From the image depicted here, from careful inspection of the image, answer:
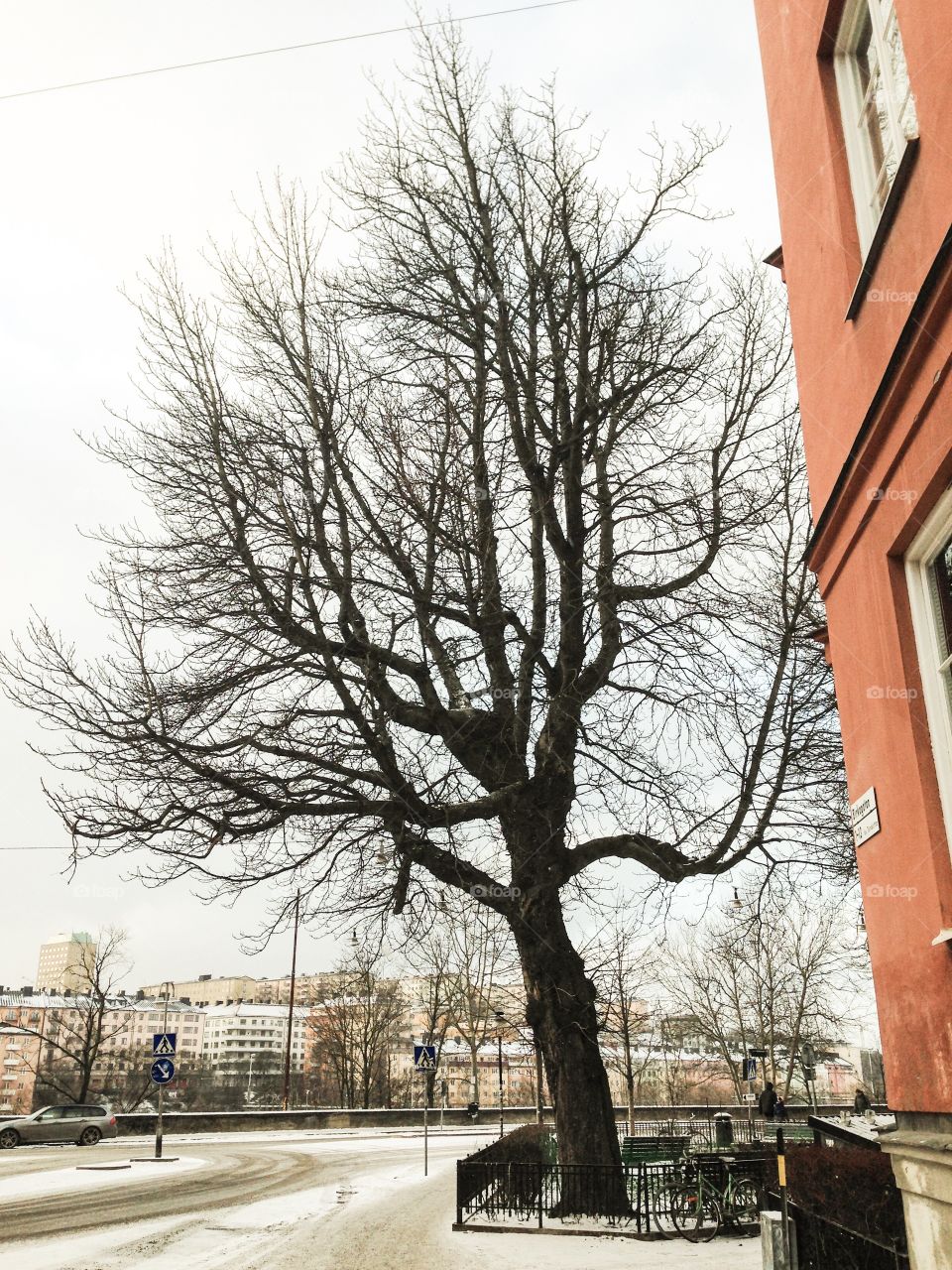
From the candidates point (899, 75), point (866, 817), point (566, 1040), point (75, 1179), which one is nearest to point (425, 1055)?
point (75, 1179)

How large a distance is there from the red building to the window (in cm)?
1

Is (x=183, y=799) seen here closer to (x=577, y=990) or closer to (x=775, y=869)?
(x=577, y=990)

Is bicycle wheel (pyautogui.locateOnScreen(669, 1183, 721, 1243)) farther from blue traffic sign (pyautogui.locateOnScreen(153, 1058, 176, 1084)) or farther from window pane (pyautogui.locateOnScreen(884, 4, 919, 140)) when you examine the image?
blue traffic sign (pyautogui.locateOnScreen(153, 1058, 176, 1084))

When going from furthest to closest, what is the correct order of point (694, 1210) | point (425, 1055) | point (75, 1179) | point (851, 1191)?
1. point (425, 1055)
2. point (75, 1179)
3. point (694, 1210)
4. point (851, 1191)

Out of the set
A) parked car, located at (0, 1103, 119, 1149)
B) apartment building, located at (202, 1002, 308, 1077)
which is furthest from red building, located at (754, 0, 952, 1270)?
apartment building, located at (202, 1002, 308, 1077)

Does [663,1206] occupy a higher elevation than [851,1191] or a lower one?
lower

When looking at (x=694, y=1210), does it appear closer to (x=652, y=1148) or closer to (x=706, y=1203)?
(x=706, y=1203)

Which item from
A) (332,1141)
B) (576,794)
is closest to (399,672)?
(576,794)

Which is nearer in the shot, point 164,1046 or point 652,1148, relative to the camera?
point 652,1148

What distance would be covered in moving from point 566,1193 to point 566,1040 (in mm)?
1729

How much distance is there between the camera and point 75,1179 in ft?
63.4

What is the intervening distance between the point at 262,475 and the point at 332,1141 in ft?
85.0

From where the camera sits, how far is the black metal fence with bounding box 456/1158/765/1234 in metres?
12.1

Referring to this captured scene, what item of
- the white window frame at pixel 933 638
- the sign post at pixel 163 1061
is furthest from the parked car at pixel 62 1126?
the white window frame at pixel 933 638
